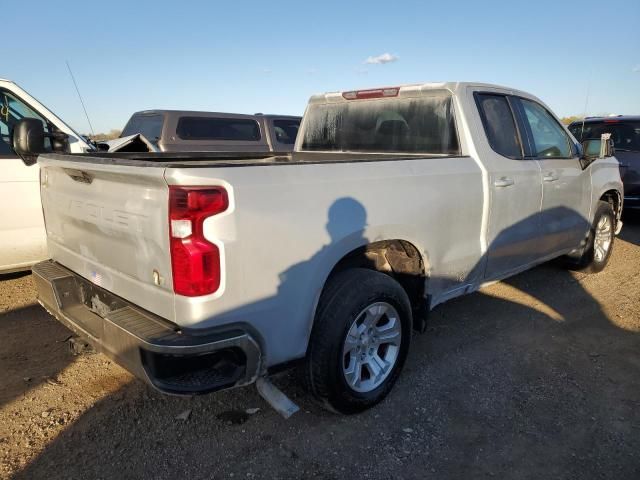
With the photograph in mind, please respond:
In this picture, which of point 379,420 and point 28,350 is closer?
point 379,420

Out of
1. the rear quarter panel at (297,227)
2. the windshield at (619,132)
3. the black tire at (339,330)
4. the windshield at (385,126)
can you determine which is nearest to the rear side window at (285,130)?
the windshield at (619,132)

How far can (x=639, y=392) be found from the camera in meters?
3.26

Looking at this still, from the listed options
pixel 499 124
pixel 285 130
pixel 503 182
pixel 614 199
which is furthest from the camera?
pixel 285 130

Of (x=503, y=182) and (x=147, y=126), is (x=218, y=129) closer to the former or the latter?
(x=147, y=126)

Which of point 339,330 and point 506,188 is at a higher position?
point 506,188

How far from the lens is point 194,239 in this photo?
212cm

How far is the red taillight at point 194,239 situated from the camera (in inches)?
82.6

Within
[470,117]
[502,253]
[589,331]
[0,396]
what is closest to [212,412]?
[0,396]

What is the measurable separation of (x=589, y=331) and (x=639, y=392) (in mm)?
981

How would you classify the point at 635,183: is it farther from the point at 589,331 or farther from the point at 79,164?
the point at 79,164

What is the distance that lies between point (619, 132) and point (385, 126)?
6.48 meters

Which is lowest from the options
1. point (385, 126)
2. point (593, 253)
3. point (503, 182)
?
point (593, 253)

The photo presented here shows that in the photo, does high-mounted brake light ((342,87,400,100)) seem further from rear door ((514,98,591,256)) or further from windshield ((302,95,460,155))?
rear door ((514,98,591,256))

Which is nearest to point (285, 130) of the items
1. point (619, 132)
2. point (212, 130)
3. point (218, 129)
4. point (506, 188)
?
point (218, 129)
